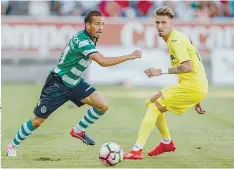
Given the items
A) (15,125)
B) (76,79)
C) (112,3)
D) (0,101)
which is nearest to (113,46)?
(112,3)

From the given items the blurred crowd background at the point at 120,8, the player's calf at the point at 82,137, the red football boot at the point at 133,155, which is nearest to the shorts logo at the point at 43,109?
the player's calf at the point at 82,137

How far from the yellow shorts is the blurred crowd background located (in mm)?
16084

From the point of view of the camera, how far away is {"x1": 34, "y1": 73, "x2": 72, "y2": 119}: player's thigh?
36.6 feet

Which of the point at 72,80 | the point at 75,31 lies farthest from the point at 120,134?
the point at 75,31

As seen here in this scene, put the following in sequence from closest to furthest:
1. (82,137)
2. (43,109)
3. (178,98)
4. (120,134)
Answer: (178,98) < (43,109) < (82,137) < (120,134)

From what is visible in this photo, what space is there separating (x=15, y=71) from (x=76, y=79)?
599 inches

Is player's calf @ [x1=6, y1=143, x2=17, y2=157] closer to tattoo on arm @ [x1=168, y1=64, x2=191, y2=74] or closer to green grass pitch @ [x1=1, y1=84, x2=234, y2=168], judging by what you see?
green grass pitch @ [x1=1, y1=84, x2=234, y2=168]

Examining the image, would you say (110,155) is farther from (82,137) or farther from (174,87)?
(82,137)

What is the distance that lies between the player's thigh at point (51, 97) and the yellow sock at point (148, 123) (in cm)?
137

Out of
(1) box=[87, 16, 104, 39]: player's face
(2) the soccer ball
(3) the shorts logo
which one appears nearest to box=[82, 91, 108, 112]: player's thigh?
(3) the shorts logo

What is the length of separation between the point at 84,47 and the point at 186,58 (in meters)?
1.50

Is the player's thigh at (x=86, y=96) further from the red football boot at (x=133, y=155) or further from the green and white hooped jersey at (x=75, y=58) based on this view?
the red football boot at (x=133, y=155)

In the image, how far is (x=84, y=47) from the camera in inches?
433

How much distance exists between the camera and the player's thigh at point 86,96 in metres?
11.6
